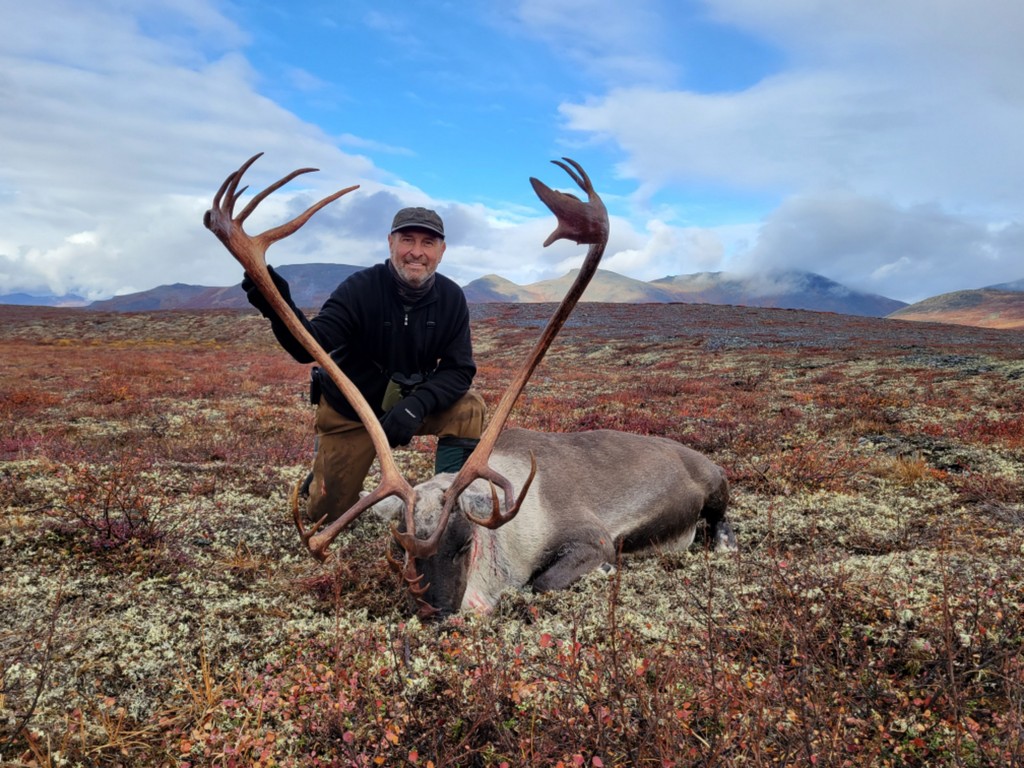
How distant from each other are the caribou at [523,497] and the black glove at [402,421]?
66 centimetres

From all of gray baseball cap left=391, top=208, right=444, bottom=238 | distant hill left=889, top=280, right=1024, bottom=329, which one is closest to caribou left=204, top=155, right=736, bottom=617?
gray baseball cap left=391, top=208, right=444, bottom=238

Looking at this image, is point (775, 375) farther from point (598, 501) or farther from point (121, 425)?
point (121, 425)

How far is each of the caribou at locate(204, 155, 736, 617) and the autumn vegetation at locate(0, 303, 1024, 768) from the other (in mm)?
286

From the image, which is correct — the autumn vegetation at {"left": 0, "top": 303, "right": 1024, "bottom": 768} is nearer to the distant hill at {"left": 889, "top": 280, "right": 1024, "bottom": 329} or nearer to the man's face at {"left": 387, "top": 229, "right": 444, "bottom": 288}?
the man's face at {"left": 387, "top": 229, "right": 444, "bottom": 288}

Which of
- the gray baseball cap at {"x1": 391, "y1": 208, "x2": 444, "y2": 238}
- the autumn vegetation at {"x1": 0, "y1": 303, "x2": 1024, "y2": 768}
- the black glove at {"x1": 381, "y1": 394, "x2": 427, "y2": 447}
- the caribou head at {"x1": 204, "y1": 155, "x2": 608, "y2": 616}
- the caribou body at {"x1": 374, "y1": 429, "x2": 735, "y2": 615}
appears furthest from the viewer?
the gray baseball cap at {"x1": 391, "y1": 208, "x2": 444, "y2": 238}

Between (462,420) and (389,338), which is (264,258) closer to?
(389,338)

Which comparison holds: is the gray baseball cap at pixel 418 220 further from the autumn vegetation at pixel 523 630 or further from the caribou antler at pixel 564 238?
the autumn vegetation at pixel 523 630

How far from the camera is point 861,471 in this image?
734 cm

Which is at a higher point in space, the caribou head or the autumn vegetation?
the caribou head

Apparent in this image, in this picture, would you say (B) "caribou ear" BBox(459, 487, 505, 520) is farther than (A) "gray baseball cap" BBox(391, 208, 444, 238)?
No

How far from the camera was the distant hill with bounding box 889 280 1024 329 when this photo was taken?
12576 cm

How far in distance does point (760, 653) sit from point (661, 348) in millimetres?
26730

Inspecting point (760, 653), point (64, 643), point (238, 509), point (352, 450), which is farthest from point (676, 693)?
point (238, 509)

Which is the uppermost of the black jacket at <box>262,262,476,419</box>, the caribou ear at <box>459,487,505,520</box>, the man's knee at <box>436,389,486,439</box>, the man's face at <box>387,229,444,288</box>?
the man's face at <box>387,229,444,288</box>
